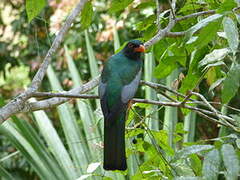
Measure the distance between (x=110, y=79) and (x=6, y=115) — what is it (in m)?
0.82

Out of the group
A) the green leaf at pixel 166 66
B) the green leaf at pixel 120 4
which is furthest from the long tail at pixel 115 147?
the green leaf at pixel 120 4

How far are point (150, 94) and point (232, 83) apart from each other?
2388 mm

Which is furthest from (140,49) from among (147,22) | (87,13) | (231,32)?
(231,32)

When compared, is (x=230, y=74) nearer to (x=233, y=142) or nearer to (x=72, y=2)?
(x=233, y=142)

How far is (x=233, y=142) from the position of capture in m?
2.13

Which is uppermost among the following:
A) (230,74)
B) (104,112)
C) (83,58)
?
(230,74)

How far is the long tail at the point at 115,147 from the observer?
253 cm

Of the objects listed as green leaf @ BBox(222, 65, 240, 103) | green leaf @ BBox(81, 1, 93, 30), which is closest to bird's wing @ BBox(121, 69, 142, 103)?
green leaf @ BBox(81, 1, 93, 30)

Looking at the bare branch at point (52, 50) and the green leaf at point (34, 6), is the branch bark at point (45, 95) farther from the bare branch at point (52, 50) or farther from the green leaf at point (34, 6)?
the green leaf at point (34, 6)

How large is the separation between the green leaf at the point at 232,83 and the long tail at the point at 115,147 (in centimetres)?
72

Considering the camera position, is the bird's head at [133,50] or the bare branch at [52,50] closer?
the bare branch at [52,50]

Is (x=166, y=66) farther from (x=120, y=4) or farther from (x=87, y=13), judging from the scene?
(x=87, y=13)

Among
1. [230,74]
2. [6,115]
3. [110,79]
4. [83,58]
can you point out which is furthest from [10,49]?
[230,74]

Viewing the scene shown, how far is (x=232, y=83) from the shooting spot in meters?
1.99
